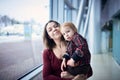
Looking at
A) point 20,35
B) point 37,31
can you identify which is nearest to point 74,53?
point 37,31

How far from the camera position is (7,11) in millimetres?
2012

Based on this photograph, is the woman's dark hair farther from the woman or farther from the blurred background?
the blurred background

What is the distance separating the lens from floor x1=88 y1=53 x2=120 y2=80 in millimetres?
2172

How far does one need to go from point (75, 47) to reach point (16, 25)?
76 cm

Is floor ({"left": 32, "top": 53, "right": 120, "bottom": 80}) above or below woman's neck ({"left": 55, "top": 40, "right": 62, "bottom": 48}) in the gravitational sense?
below

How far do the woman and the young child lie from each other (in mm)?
50

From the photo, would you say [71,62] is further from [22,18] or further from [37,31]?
[22,18]

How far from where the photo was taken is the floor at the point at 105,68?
7.13 feet

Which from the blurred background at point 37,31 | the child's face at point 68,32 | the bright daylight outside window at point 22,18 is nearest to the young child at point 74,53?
the child's face at point 68,32

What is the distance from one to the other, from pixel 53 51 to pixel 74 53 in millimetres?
218

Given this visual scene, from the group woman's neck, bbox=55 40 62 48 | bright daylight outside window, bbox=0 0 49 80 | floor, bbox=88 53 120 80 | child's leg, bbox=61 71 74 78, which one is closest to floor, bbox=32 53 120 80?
floor, bbox=88 53 120 80

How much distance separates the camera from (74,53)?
157cm

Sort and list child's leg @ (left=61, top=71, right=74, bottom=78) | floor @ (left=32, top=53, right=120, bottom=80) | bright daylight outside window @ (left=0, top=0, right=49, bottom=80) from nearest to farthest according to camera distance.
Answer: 1. child's leg @ (left=61, top=71, right=74, bottom=78)
2. bright daylight outside window @ (left=0, top=0, right=49, bottom=80)
3. floor @ (left=32, top=53, right=120, bottom=80)

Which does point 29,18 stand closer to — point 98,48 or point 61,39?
point 61,39
